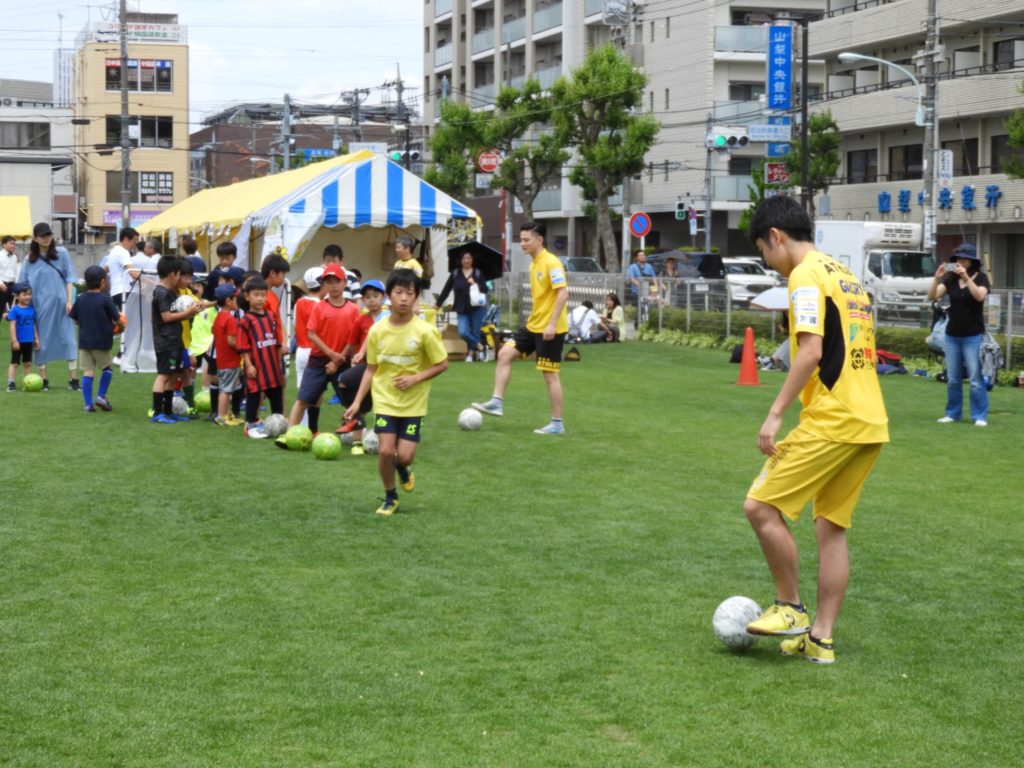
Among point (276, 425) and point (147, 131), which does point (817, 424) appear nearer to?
point (276, 425)

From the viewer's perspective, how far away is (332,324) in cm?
1202

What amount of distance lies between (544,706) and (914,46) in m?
45.3

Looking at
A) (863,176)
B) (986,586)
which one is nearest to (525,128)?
(863,176)

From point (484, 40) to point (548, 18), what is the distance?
23.3 ft

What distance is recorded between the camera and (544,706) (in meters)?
5.40

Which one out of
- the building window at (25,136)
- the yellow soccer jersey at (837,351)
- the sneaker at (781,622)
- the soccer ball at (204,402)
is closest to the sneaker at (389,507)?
the sneaker at (781,622)

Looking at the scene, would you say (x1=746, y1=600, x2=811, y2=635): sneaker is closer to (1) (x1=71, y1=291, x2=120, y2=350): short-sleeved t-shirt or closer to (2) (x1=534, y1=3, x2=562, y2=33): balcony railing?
(1) (x1=71, y1=291, x2=120, y2=350): short-sleeved t-shirt

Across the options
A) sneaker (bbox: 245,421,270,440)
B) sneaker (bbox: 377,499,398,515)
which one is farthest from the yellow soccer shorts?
sneaker (bbox: 245,421,270,440)

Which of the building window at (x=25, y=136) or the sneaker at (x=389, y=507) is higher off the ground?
the building window at (x=25, y=136)

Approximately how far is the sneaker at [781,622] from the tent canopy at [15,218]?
37.5 metres

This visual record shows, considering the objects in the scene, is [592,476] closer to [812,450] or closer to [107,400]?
[812,450]

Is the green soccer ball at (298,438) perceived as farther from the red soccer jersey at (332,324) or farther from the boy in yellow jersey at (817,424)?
the boy in yellow jersey at (817,424)

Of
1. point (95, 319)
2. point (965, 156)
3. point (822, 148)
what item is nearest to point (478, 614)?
point (95, 319)

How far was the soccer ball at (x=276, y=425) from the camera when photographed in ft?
43.4
